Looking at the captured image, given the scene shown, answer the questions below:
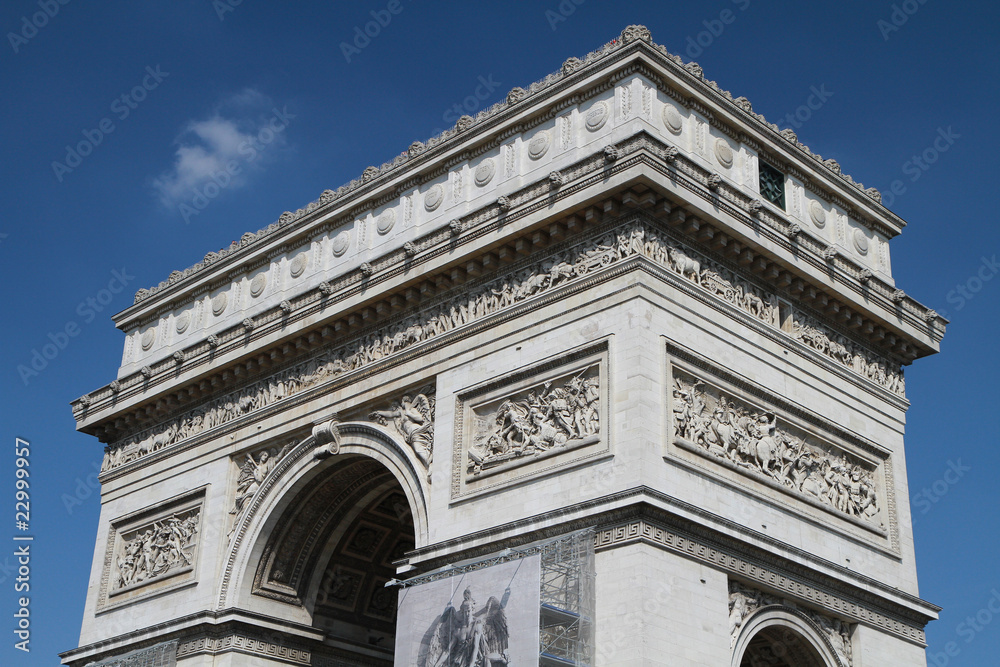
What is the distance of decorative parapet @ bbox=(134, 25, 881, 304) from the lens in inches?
817

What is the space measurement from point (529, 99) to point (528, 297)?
3880 mm

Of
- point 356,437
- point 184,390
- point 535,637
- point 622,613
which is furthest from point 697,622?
point 184,390

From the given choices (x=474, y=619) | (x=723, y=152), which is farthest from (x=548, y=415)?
(x=723, y=152)

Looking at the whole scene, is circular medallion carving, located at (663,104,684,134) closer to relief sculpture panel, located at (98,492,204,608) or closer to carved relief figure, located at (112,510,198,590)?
relief sculpture panel, located at (98,492,204,608)

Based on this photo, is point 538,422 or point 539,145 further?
point 539,145

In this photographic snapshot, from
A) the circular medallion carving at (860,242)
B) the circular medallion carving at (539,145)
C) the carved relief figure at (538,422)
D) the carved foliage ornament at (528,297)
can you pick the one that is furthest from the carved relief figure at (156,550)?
the circular medallion carving at (860,242)

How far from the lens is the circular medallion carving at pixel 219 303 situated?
1043 inches

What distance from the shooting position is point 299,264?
25.0 m

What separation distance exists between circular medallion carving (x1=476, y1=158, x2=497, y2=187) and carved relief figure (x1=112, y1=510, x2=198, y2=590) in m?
8.95

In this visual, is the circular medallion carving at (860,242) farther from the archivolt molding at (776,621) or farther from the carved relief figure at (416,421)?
the carved relief figure at (416,421)

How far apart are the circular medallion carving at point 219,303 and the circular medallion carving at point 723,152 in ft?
37.0

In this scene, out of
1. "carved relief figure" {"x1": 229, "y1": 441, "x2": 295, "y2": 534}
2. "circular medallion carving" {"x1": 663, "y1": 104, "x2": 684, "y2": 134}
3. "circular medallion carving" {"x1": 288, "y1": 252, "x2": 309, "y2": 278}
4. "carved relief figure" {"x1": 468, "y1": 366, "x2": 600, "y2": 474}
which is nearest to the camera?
"carved relief figure" {"x1": 468, "y1": 366, "x2": 600, "y2": 474}

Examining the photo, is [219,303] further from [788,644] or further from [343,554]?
[788,644]

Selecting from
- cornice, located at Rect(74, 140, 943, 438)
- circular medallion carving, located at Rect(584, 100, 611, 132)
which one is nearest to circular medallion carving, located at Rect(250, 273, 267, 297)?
cornice, located at Rect(74, 140, 943, 438)
